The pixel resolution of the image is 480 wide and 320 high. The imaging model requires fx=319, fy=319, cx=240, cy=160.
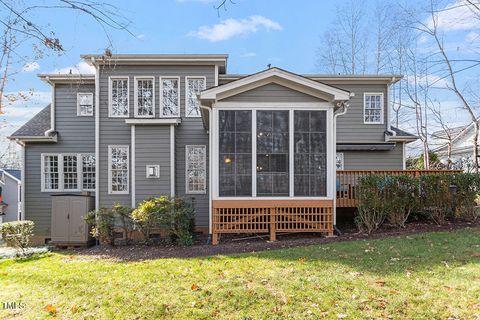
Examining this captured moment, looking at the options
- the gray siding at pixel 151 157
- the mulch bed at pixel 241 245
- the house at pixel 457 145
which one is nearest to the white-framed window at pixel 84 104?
the gray siding at pixel 151 157

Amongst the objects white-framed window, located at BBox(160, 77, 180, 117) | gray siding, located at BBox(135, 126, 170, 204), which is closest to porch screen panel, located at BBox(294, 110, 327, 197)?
gray siding, located at BBox(135, 126, 170, 204)

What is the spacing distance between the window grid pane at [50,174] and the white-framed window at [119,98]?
9.98 feet

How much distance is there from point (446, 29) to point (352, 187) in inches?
478

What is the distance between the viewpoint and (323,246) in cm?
711

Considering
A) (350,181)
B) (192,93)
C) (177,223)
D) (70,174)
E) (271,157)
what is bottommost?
(177,223)

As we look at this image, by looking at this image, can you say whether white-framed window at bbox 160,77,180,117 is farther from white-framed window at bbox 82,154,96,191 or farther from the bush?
the bush

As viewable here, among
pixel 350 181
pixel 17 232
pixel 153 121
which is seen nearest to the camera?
pixel 17 232

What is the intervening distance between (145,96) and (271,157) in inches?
220

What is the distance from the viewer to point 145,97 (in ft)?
37.1

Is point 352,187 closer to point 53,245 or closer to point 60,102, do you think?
point 53,245

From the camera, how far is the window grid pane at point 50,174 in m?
11.8

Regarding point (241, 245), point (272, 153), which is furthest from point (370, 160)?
point (241, 245)

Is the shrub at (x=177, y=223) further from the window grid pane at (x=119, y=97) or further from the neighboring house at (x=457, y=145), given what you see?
the neighboring house at (x=457, y=145)

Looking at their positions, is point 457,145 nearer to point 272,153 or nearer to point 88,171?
point 272,153
